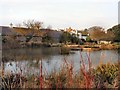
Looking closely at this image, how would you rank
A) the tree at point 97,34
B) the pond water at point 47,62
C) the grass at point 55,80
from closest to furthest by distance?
the grass at point 55,80 < the pond water at point 47,62 < the tree at point 97,34

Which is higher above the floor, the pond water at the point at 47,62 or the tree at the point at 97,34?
the tree at the point at 97,34

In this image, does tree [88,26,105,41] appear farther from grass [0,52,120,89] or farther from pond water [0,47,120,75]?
grass [0,52,120,89]

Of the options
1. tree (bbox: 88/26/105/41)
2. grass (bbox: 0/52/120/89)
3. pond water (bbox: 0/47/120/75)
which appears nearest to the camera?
grass (bbox: 0/52/120/89)

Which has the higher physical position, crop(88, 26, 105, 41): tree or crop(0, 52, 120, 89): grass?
crop(88, 26, 105, 41): tree

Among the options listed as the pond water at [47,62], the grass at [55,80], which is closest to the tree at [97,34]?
the pond water at [47,62]

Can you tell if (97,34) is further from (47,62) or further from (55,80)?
(55,80)

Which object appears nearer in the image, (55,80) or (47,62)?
(55,80)

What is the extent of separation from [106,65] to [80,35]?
28.5 m

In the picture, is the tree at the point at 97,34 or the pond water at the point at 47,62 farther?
the tree at the point at 97,34

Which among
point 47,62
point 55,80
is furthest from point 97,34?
point 55,80

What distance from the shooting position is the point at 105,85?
3.15 m

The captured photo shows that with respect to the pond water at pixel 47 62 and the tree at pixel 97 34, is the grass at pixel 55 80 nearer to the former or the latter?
the pond water at pixel 47 62

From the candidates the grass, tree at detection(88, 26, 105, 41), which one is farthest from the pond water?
tree at detection(88, 26, 105, 41)

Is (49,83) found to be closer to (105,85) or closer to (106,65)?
(105,85)
